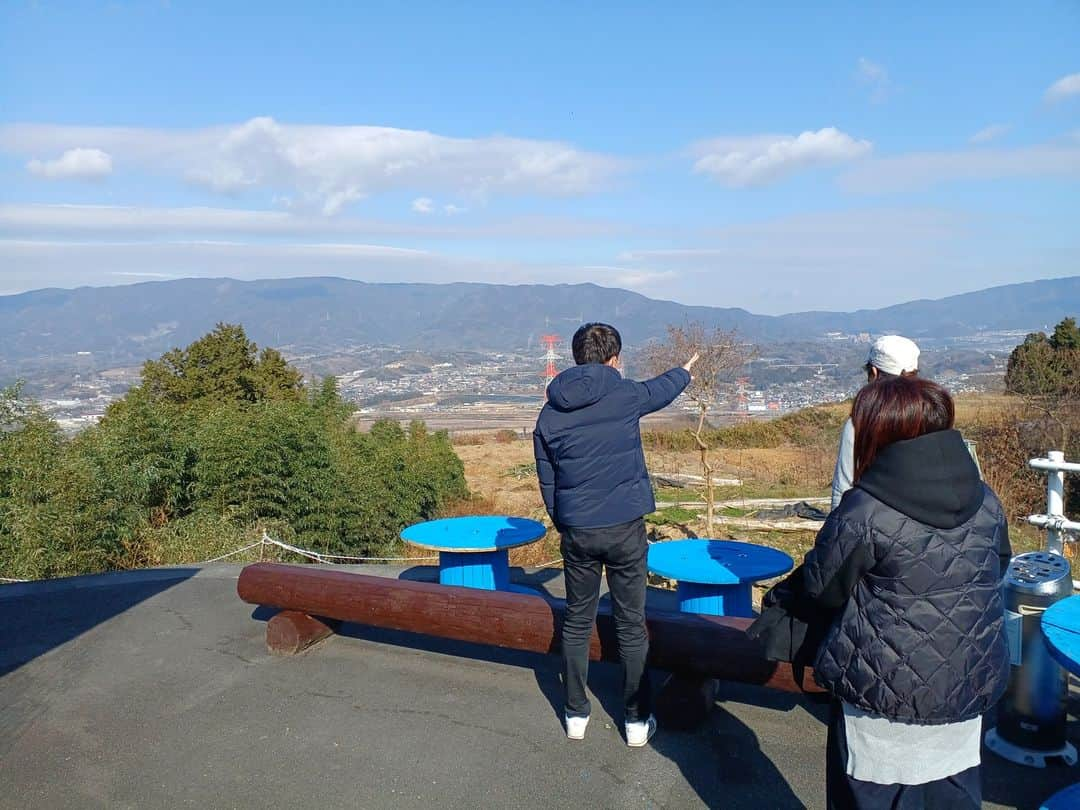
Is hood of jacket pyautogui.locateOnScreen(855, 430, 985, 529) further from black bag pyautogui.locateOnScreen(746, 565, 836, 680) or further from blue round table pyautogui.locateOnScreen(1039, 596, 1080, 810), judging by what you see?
blue round table pyautogui.locateOnScreen(1039, 596, 1080, 810)

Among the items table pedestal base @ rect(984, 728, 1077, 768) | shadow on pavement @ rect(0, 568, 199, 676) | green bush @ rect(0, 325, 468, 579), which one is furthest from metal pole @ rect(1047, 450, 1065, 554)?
green bush @ rect(0, 325, 468, 579)

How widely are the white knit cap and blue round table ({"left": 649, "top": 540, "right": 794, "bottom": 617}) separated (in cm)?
141

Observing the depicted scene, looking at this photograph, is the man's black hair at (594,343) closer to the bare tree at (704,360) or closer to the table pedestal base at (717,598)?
the table pedestal base at (717,598)

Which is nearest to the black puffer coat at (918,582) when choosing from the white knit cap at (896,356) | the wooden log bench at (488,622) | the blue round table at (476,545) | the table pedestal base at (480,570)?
the white knit cap at (896,356)

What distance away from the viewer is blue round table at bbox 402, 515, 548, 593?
503 centimetres

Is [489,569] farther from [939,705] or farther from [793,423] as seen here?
[793,423]

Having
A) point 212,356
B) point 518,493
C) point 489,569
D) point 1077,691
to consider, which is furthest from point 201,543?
point 212,356

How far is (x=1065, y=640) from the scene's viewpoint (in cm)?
252

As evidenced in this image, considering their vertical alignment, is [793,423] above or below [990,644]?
below

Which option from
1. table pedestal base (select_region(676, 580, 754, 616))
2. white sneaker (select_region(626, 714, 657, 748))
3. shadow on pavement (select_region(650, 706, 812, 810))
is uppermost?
table pedestal base (select_region(676, 580, 754, 616))

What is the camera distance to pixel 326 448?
43.6ft

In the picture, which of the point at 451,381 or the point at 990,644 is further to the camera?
the point at 451,381

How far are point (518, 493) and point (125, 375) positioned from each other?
277 ft

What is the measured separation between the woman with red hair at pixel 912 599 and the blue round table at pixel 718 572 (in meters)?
1.93
